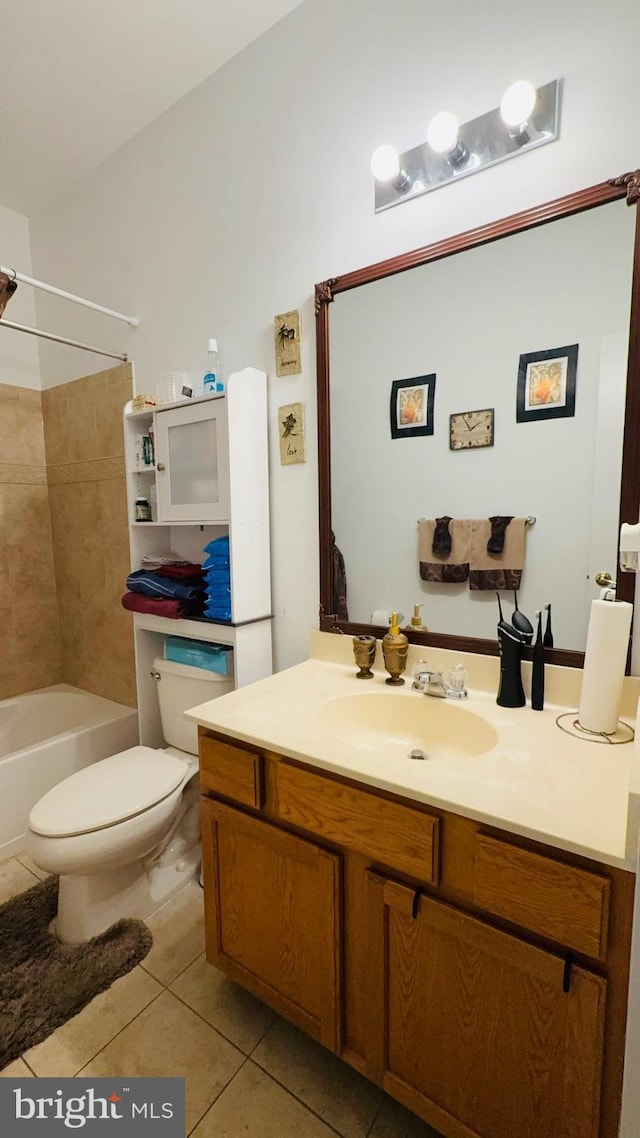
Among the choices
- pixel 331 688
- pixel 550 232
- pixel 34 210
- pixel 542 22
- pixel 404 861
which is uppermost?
pixel 34 210

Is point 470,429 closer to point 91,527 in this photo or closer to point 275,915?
point 275,915

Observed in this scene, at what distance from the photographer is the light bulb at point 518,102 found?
3.41 ft

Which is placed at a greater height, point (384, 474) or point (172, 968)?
point (384, 474)

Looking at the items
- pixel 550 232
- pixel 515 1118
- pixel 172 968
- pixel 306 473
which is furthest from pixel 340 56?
pixel 172 968

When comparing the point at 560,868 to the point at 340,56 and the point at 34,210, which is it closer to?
the point at 340,56

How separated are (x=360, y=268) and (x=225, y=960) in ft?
6.09

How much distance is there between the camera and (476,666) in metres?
1.22

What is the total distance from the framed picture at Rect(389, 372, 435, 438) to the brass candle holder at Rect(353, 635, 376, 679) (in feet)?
1.92

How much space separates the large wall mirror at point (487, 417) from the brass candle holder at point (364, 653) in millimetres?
101

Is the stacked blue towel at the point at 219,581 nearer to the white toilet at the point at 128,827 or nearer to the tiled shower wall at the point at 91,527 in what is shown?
the white toilet at the point at 128,827

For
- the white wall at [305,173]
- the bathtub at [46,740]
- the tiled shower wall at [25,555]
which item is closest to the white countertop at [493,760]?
the white wall at [305,173]

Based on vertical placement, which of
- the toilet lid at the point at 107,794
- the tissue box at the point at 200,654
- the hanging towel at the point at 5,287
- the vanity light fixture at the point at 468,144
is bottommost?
the toilet lid at the point at 107,794

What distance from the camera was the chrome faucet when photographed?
1181 millimetres

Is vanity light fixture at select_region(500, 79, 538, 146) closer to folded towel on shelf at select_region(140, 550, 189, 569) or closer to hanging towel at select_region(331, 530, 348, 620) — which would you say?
hanging towel at select_region(331, 530, 348, 620)
